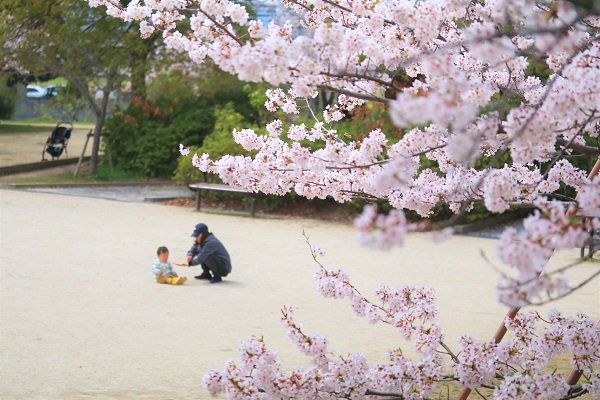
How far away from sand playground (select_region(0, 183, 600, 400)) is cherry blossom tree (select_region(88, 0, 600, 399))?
708 millimetres

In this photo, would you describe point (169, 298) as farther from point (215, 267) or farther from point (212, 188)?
point (212, 188)

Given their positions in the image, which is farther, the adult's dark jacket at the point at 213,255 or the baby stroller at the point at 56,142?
the baby stroller at the point at 56,142

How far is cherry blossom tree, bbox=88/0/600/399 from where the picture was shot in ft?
10.6

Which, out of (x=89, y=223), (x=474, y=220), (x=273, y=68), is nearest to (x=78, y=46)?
(x=89, y=223)

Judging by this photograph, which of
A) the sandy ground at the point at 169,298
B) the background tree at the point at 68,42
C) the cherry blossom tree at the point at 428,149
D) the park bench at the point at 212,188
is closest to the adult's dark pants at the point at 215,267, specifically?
→ the sandy ground at the point at 169,298

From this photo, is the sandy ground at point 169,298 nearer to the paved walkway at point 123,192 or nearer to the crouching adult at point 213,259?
the crouching adult at point 213,259

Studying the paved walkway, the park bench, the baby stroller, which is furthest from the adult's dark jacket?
the baby stroller

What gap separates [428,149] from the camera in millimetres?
4242

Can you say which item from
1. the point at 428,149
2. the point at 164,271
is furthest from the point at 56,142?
the point at 428,149

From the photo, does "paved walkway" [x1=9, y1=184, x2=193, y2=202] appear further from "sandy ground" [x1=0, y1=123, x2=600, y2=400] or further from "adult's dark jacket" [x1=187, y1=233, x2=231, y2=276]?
"adult's dark jacket" [x1=187, y1=233, x2=231, y2=276]

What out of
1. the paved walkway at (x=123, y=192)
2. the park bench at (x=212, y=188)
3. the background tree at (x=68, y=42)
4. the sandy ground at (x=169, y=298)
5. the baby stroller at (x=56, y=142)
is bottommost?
the sandy ground at (x=169, y=298)

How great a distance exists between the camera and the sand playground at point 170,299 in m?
6.80

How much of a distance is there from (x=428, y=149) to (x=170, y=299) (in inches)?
219

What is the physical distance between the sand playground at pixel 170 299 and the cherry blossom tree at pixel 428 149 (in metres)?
0.71
